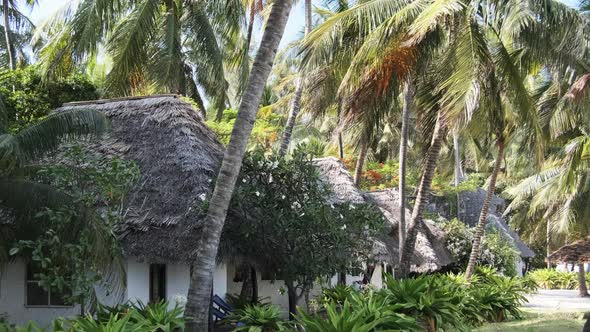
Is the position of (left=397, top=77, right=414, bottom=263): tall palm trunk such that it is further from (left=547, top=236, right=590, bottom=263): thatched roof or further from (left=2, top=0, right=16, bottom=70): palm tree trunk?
(left=2, top=0, right=16, bottom=70): palm tree trunk

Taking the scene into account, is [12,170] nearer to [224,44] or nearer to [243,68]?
[243,68]

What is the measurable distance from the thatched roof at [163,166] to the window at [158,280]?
1234mm

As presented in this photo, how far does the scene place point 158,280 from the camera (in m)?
14.7

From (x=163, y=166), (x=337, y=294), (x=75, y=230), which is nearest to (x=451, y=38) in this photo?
(x=337, y=294)

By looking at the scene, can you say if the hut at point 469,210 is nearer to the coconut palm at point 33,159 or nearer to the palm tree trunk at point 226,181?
the coconut palm at point 33,159

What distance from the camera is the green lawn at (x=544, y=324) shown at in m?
15.7

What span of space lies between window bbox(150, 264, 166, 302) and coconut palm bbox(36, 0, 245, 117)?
538 cm

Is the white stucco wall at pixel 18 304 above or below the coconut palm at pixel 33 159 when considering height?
below

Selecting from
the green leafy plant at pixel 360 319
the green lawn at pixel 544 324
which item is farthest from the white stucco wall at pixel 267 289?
the green leafy plant at pixel 360 319

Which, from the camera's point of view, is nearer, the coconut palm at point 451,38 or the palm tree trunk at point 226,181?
the palm tree trunk at point 226,181

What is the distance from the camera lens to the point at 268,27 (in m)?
9.89

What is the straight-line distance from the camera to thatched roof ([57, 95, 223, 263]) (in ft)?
43.2

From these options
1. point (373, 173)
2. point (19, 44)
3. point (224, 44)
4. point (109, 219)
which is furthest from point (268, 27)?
point (19, 44)

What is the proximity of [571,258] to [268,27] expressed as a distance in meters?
9.15
